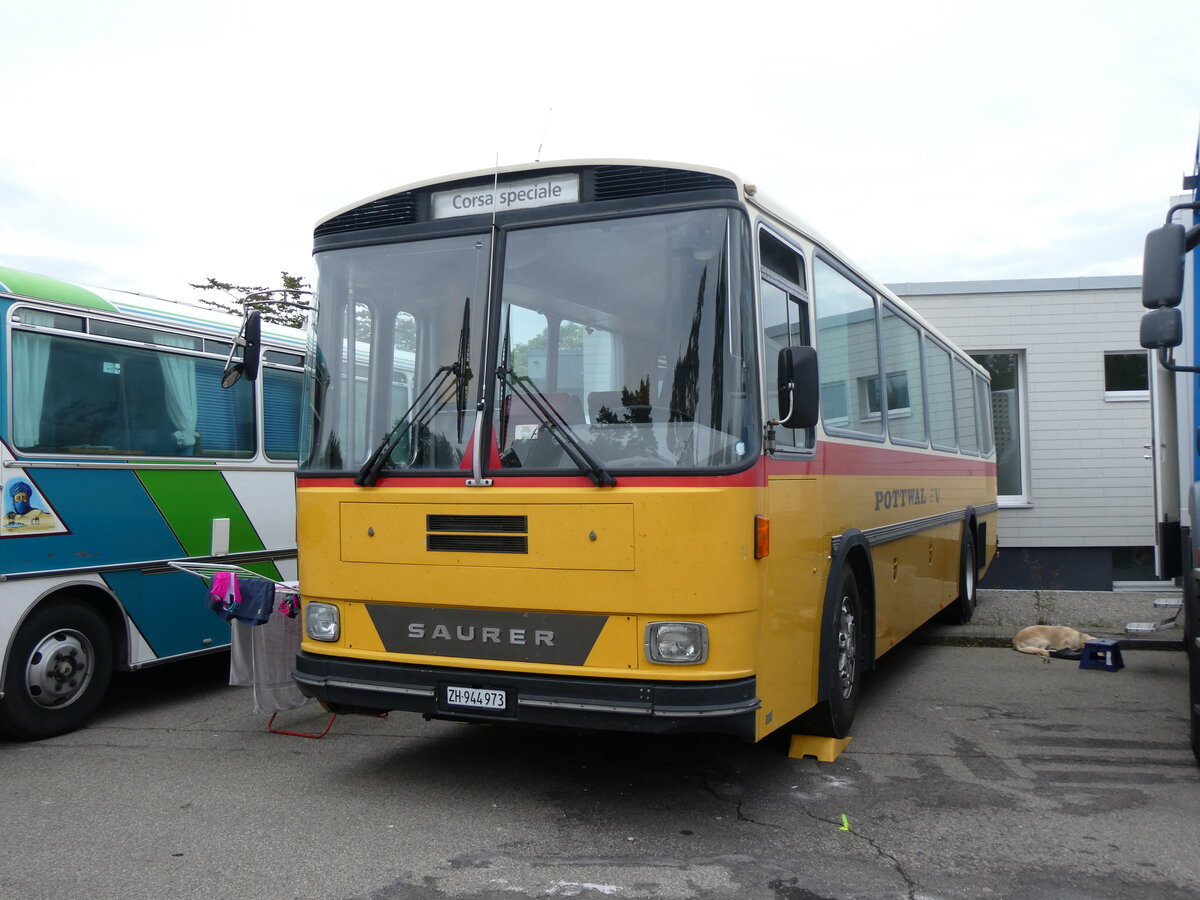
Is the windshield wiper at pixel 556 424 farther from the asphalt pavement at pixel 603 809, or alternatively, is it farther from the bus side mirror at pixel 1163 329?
the bus side mirror at pixel 1163 329

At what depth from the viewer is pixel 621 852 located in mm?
4691

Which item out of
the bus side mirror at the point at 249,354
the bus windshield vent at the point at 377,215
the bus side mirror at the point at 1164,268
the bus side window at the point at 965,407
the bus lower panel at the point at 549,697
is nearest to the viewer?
the bus lower panel at the point at 549,697

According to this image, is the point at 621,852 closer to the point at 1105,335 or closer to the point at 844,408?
the point at 844,408

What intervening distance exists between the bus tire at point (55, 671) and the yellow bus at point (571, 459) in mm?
2288

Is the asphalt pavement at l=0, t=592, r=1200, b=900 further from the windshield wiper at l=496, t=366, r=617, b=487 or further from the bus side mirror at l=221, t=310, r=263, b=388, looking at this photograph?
the bus side mirror at l=221, t=310, r=263, b=388

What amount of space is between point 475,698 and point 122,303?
4479mm

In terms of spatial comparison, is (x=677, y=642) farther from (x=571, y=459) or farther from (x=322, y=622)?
(x=322, y=622)

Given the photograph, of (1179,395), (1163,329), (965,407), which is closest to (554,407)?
(1163,329)

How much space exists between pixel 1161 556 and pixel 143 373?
7.82 metres

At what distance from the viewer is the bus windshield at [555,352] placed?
4895mm

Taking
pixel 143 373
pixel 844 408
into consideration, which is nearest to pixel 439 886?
pixel 844 408

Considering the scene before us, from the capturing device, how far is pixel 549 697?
16.2 ft

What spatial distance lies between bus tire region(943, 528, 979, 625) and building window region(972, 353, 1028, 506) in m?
4.41

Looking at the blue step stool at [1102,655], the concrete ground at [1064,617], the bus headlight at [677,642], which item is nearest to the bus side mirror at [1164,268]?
the bus headlight at [677,642]
